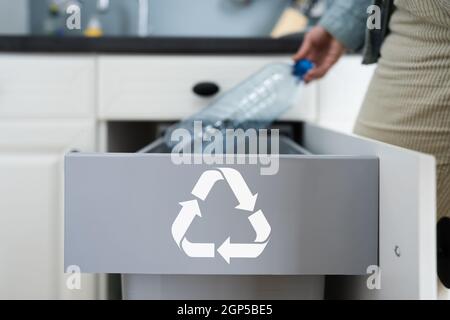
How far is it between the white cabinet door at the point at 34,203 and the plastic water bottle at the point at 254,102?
0.26m

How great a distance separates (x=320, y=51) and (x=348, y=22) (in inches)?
4.9

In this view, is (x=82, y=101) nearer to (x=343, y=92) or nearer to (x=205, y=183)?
(x=343, y=92)

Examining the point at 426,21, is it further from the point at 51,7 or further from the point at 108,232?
the point at 51,7

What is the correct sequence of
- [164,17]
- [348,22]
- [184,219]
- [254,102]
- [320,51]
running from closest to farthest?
[184,219] → [348,22] → [320,51] → [254,102] → [164,17]

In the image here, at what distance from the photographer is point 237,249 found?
2.01ft

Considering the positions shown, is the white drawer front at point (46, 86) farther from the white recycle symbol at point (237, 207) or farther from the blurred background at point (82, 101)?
the white recycle symbol at point (237, 207)

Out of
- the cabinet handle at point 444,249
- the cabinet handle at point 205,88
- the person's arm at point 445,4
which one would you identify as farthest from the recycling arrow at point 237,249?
the cabinet handle at point 205,88

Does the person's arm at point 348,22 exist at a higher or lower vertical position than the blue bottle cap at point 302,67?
higher

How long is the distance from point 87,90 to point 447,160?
85cm

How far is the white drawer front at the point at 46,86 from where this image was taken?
1.33m

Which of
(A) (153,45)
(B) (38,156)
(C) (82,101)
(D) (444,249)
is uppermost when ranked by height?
(A) (153,45)

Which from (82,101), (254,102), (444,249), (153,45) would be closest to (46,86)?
(82,101)

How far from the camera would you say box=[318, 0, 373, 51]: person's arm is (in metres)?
1.01
